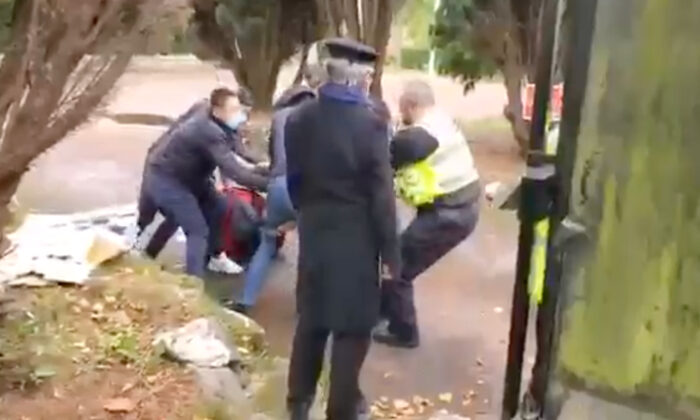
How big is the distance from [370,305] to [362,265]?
192mm

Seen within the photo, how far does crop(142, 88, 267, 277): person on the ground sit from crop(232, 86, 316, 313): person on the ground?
9.6 inches

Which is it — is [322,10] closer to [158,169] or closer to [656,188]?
[158,169]

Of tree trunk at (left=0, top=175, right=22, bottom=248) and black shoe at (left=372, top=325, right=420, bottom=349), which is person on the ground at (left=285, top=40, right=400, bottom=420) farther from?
black shoe at (left=372, top=325, right=420, bottom=349)

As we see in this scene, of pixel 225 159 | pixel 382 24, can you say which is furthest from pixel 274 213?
pixel 382 24

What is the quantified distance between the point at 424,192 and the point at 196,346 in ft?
6.27

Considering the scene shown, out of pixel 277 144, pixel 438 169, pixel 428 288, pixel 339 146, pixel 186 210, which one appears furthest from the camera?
pixel 428 288

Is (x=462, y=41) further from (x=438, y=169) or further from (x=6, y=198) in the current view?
(x=6, y=198)

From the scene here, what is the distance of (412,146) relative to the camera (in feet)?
21.2

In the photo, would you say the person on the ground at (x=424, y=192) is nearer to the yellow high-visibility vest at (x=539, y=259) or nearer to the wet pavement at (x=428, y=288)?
the wet pavement at (x=428, y=288)

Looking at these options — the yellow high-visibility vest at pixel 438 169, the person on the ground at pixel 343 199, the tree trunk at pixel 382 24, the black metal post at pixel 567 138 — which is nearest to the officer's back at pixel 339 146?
the person on the ground at pixel 343 199

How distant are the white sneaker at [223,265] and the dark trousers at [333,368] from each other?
286 centimetres

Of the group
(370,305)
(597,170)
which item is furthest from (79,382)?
(597,170)

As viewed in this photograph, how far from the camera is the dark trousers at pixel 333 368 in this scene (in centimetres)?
504

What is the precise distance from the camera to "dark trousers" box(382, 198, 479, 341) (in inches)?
264
